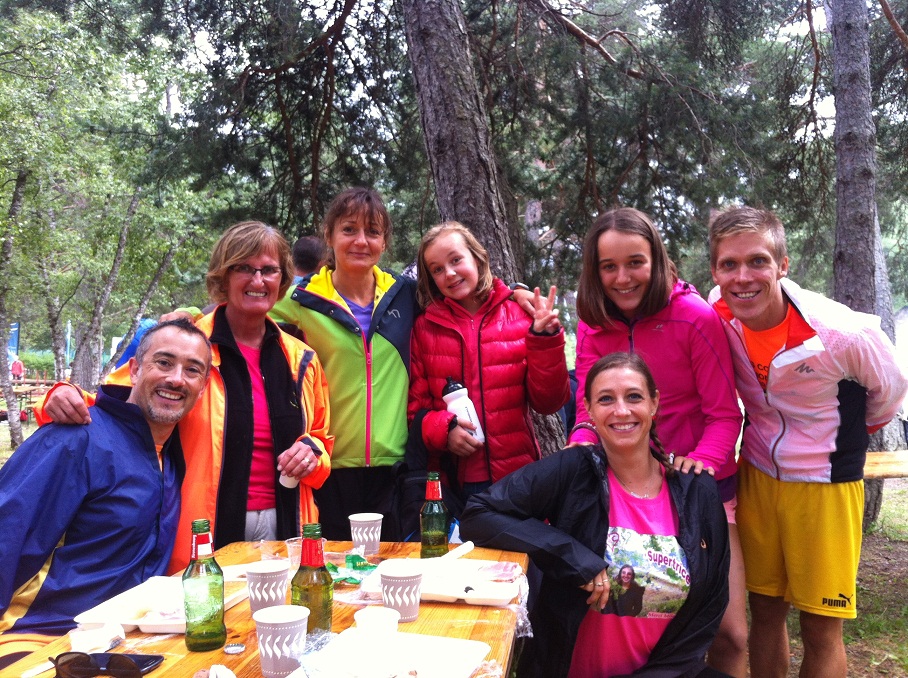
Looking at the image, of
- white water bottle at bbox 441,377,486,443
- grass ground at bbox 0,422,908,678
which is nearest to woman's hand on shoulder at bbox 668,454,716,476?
white water bottle at bbox 441,377,486,443

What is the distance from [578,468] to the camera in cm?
235

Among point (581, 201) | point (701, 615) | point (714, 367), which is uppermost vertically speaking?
point (581, 201)

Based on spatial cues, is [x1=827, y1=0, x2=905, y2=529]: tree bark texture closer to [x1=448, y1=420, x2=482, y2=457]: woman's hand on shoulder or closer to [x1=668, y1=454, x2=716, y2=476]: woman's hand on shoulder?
[x1=668, y1=454, x2=716, y2=476]: woman's hand on shoulder

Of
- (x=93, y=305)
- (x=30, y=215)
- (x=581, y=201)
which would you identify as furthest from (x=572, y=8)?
(x=93, y=305)

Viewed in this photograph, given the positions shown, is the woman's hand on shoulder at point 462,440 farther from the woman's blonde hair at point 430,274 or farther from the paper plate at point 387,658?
the paper plate at point 387,658

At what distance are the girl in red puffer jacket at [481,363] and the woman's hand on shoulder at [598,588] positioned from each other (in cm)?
78

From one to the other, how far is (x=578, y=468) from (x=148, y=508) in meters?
1.40

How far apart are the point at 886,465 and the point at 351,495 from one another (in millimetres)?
3745

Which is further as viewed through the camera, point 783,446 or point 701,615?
point 783,446

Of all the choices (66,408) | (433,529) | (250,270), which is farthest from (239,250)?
(433,529)

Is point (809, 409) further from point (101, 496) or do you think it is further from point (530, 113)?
point (530, 113)

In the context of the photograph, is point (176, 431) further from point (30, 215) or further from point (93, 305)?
point (93, 305)

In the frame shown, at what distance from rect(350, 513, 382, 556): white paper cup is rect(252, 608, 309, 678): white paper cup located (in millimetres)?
833

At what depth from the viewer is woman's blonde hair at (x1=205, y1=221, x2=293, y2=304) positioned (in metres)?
2.80
